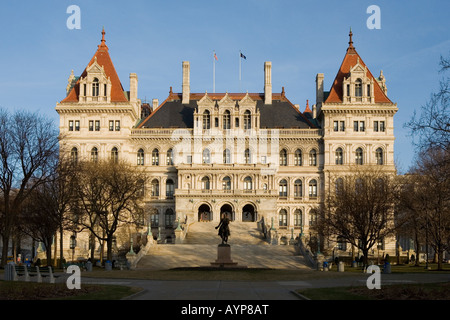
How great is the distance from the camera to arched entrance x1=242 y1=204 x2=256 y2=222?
288 ft

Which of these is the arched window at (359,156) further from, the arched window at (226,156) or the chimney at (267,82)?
the arched window at (226,156)

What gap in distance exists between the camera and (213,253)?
62375 mm

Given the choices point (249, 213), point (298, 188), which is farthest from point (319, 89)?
point (249, 213)

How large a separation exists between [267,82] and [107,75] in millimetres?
24561

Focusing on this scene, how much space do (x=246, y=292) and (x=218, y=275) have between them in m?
11.4

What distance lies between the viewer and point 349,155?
87625 mm

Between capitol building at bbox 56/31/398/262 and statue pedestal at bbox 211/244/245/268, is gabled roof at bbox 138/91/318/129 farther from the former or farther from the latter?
statue pedestal at bbox 211/244/245/268

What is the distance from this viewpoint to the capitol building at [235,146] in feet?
287

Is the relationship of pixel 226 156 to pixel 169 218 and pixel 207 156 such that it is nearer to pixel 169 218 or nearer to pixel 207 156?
pixel 207 156

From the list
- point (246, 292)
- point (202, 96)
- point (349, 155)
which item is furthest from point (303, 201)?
point (246, 292)

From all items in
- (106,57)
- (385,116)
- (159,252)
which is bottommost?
(159,252)

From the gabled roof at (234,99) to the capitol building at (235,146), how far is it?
0.99 feet
